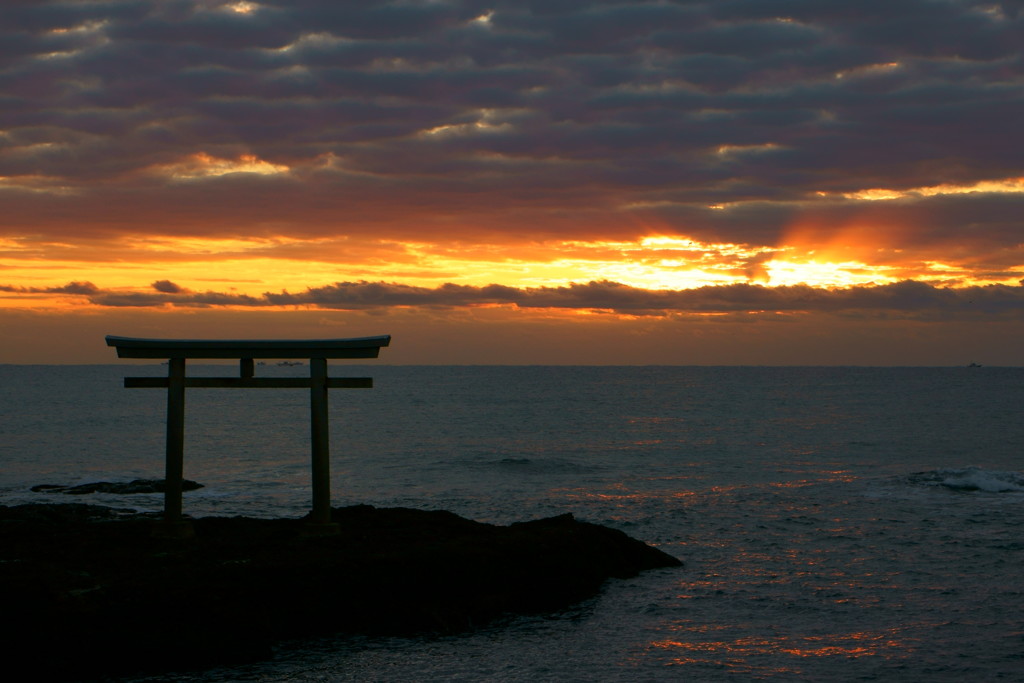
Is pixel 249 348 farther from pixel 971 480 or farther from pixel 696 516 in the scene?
pixel 971 480

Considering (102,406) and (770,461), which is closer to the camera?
(770,461)

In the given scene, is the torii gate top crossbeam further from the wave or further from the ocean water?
the wave

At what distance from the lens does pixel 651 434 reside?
67.5m

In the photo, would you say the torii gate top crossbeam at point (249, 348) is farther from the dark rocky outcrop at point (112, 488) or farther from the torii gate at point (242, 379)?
the dark rocky outcrop at point (112, 488)

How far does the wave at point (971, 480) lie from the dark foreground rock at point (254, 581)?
64.3 feet

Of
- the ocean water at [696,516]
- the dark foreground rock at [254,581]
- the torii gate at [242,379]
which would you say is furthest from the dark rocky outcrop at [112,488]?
the torii gate at [242,379]

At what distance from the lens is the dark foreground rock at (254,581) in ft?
43.3

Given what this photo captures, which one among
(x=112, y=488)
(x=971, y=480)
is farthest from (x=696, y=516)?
(x=112, y=488)

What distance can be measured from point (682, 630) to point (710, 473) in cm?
2637

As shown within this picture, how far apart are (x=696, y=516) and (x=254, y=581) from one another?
16459 mm

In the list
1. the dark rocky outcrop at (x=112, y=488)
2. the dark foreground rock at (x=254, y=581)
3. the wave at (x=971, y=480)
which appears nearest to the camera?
the dark foreground rock at (x=254, y=581)

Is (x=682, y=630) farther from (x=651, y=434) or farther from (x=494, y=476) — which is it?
(x=651, y=434)

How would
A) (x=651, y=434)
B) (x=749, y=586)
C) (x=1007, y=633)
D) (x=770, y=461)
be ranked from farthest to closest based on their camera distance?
(x=651, y=434), (x=770, y=461), (x=749, y=586), (x=1007, y=633)

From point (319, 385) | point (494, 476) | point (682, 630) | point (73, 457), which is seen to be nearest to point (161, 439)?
point (73, 457)
